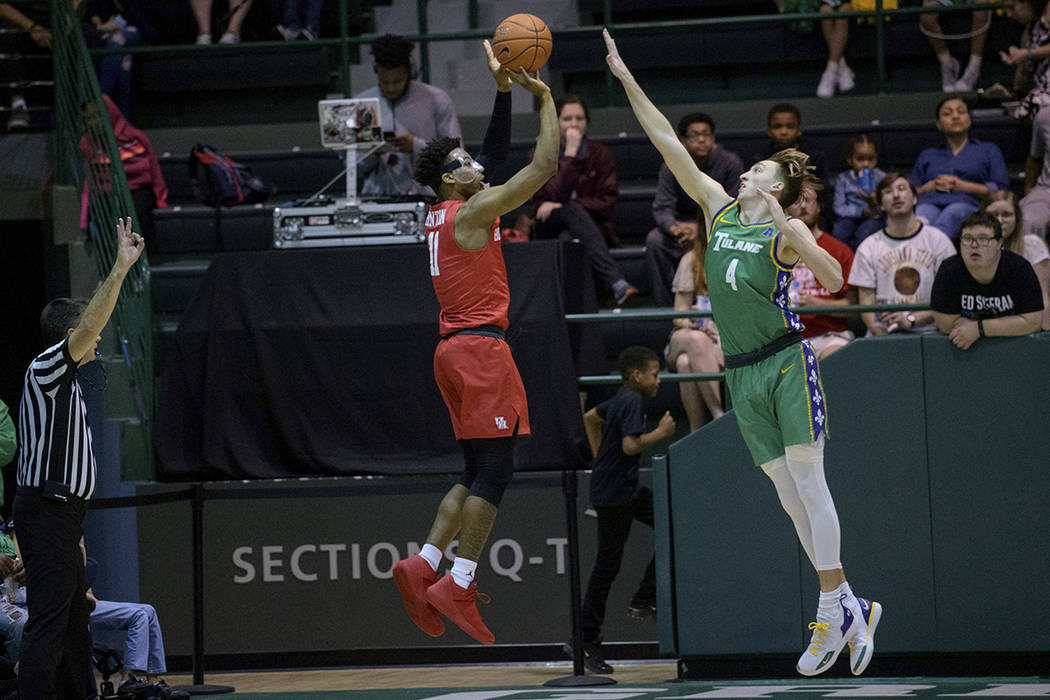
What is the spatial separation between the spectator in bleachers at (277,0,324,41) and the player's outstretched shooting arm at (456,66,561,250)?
20.8 feet

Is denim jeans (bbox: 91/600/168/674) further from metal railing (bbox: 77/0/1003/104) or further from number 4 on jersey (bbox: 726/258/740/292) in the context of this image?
metal railing (bbox: 77/0/1003/104)

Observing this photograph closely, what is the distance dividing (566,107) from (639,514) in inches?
121

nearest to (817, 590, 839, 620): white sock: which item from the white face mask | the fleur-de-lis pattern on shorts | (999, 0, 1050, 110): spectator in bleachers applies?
the fleur-de-lis pattern on shorts

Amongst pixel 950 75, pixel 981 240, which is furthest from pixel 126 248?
pixel 950 75

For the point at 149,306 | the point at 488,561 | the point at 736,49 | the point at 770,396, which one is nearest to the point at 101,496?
the point at 149,306

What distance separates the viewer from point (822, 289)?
8.88m

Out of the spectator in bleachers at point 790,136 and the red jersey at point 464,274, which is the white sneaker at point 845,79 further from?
the red jersey at point 464,274

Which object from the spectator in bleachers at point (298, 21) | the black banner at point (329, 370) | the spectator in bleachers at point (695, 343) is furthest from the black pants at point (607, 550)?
the spectator in bleachers at point (298, 21)

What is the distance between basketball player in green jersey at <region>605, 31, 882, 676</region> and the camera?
19.9ft

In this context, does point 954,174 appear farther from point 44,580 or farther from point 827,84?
point 44,580

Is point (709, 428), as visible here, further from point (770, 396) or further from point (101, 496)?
point (101, 496)

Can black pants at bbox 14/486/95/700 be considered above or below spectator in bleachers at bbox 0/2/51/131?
below

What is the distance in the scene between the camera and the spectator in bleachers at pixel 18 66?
35.4 feet

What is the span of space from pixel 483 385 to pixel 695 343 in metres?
2.48
